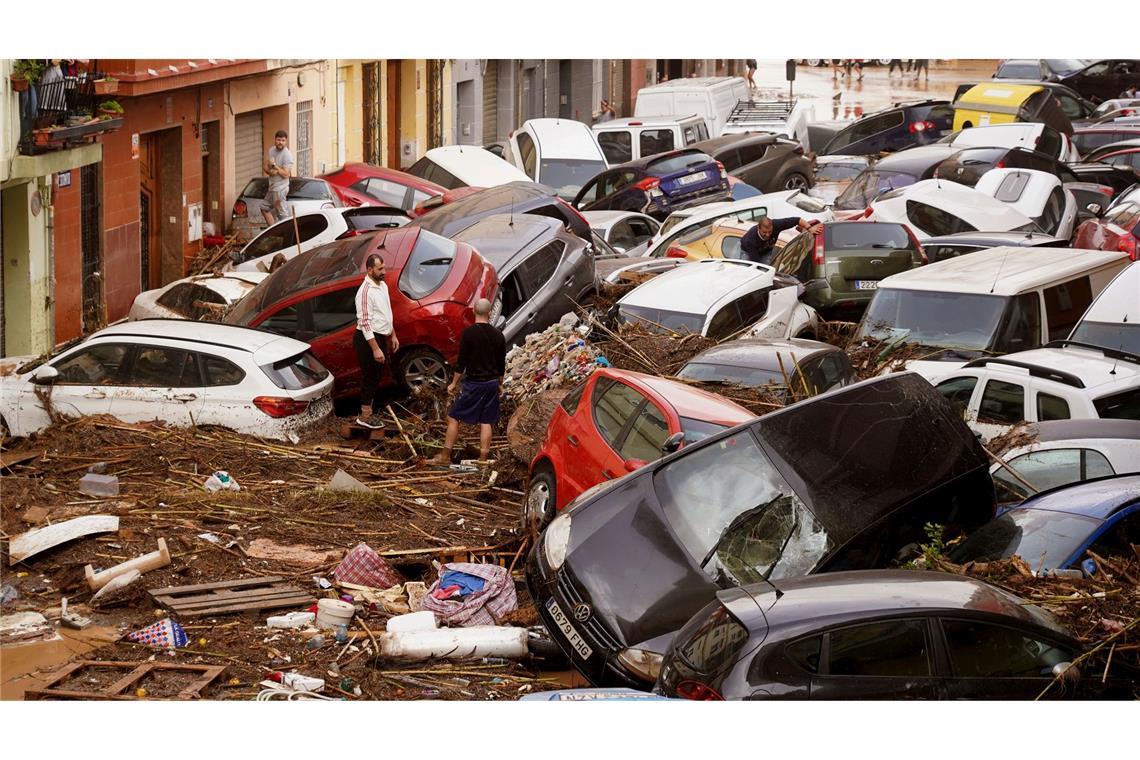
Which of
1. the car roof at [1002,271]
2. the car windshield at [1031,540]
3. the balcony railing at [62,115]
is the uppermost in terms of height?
the balcony railing at [62,115]

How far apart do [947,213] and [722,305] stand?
20.4 feet

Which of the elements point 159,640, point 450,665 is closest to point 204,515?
point 159,640

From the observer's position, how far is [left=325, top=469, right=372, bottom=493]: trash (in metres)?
12.2

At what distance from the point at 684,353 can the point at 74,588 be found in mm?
6658

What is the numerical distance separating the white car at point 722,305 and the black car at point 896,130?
1692 cm

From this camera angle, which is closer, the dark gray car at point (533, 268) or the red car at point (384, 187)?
the dark gray car at point (533, 268)

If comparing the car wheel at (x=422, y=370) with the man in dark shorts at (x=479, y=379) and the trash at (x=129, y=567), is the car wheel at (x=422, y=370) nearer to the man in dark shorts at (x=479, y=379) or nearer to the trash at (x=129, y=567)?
the man in dark shorts at (x=479, y=379)

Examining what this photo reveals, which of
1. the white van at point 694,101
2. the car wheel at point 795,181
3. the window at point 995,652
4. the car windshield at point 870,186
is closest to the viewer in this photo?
the window at point 995,652

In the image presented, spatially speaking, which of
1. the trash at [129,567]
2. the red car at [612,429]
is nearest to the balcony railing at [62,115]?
the trash at [129,567]

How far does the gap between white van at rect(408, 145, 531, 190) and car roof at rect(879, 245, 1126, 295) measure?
1184 centimetres

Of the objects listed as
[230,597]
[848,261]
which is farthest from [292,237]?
[230,597]

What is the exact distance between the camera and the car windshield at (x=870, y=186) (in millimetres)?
24766

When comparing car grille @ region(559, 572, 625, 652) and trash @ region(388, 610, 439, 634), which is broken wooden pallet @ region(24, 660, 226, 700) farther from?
car grille @ region(559, 572, 625, 652)

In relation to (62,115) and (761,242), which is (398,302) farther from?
(761,242)
